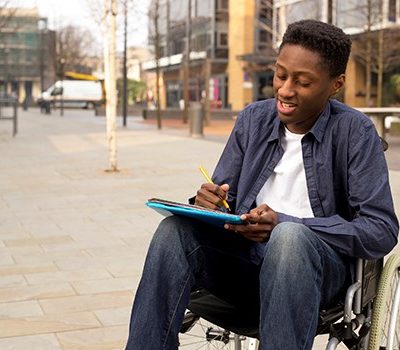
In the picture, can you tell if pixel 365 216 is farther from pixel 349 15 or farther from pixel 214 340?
pixel 349 15

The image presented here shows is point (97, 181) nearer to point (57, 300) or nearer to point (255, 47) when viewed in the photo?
point (57, 300)

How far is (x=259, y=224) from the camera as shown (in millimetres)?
2445

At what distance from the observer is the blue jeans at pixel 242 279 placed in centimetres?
227

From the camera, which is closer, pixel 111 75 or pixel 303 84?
pixel 303 84

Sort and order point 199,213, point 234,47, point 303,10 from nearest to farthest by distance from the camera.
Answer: point 199,213
point 303,10
point 234,47

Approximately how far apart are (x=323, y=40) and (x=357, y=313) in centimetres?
87

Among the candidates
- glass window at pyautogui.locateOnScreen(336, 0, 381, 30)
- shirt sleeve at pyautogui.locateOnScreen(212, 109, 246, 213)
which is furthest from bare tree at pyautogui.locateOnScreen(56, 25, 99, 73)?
shirt sleeve at pyautogui.locateOnScreen(212, 109, 246, 213)

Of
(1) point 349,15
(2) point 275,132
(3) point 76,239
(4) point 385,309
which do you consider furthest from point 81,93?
(4) point 385,309

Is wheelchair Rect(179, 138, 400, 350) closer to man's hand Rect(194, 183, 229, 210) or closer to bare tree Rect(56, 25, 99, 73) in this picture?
man's hand Rect(194, 183, 229, 210)

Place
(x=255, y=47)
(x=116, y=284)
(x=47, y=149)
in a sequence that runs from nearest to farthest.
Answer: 1. (x=116, y=284)
2. (x=47, y=149)
3. (x=255, y=47)

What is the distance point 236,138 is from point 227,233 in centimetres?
39

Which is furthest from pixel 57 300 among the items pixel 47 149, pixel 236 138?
pixel 47 149

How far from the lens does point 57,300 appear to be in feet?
15.3

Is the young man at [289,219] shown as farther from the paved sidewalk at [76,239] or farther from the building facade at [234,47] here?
the building facade at [234,47]
